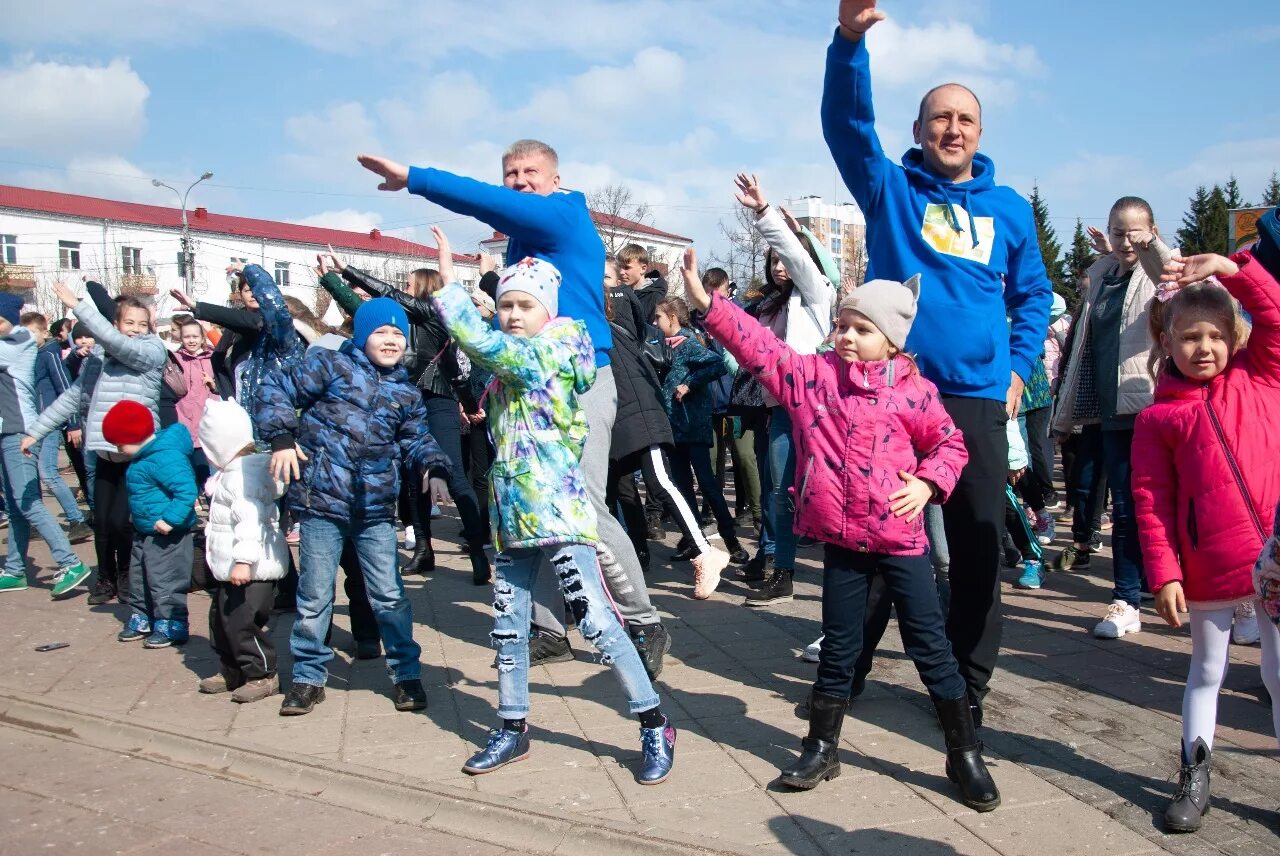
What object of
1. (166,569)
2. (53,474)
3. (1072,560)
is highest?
(53,474)

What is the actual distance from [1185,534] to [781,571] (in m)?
3.03

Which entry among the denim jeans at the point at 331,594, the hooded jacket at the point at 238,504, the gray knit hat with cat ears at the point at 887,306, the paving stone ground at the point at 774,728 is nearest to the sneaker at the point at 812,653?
the paving stone ground at the point at 774,728

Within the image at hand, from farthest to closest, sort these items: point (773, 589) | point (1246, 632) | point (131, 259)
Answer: point (131, 259), point (773, 589), point (1246, 632)

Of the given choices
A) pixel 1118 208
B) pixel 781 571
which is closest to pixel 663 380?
pixel 781 571

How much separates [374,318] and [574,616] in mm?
1795

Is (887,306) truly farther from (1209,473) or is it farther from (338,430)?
(338,430)

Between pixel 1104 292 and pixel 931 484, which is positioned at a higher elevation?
pixel 1104 292

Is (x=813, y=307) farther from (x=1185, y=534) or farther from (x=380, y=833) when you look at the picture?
(x=380, y=833)

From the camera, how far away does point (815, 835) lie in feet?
10.6

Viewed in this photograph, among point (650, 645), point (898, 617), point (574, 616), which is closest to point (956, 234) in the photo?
point (898, 617)

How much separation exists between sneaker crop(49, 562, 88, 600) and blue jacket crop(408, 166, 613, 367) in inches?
192

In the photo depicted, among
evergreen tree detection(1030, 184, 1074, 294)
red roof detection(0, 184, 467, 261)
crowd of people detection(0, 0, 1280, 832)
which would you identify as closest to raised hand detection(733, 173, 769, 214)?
crowd of people detection(0, 0, 1280, 832)

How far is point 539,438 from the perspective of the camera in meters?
3.80

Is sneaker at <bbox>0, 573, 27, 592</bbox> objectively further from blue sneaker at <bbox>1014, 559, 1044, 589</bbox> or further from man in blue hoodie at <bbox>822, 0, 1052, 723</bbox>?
blue sneaker at <bbox>1014, 559, 1044, 589</bbox>
